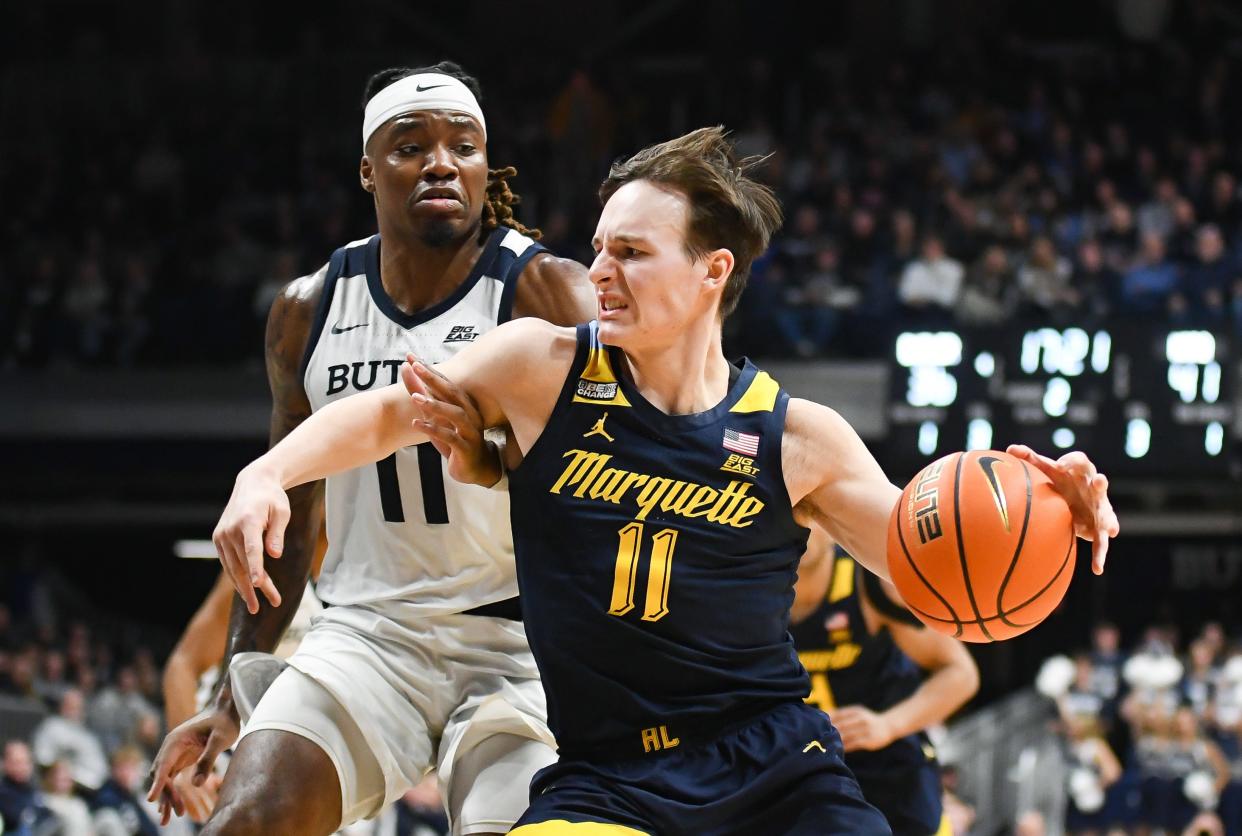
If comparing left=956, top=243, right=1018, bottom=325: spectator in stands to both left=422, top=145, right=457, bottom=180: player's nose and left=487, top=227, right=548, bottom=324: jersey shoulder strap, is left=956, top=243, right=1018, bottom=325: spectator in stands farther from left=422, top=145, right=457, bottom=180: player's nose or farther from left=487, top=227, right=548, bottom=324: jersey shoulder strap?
left=422, top=145, right=457, bottom=180: player's nose

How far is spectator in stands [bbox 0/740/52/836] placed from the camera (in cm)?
1060

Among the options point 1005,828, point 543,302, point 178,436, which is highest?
point 543,302

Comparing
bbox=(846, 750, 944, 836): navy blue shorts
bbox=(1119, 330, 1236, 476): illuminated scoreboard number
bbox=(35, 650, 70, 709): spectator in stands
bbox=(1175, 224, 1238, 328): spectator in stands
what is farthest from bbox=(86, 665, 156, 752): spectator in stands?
bbox=(1175, 224, 1238, 328): spectator in stands

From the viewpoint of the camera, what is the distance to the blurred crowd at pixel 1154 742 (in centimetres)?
1242

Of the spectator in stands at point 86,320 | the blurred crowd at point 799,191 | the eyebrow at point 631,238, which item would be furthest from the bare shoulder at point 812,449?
the spectator in stands at point 86,320

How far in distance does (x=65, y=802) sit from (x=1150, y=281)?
30.6 feet

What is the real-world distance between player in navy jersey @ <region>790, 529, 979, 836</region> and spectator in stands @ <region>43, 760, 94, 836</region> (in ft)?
20.8

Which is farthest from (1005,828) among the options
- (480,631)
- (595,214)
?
(480,631)

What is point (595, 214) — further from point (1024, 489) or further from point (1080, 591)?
point (1024, 489)

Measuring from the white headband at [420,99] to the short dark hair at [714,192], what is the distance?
73 centimetres

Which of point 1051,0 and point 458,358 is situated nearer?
point 458,358

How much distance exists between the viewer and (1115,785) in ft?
41.5

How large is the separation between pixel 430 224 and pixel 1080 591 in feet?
51.4

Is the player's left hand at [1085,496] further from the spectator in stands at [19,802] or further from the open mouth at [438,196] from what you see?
the spectator in stands at [19,802]
